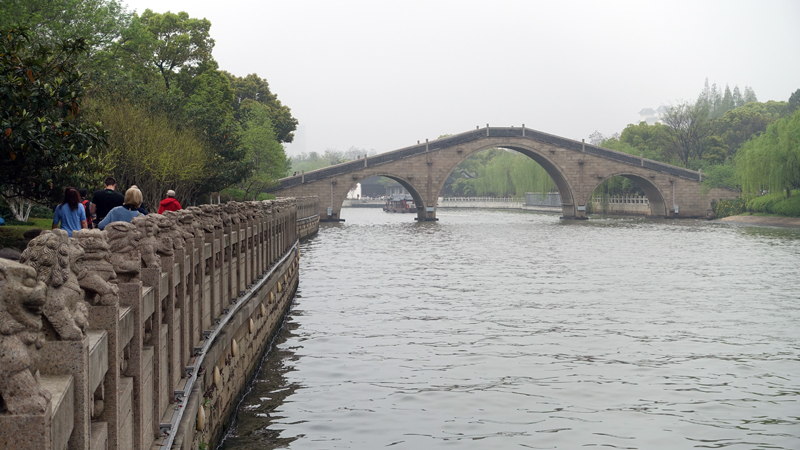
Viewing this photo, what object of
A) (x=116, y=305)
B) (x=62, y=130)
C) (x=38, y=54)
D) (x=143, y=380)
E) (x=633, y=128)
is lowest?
(x=143, y=380)

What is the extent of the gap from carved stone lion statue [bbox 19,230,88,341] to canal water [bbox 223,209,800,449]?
4.32 metres

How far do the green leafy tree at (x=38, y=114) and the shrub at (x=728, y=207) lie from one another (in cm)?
4509

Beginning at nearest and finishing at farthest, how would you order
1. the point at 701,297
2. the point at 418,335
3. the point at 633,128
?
the point at 418,335 < the point at 701,297 < the point at 633,128

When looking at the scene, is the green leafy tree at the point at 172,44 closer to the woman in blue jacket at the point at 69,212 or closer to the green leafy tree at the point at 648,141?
the woman in blue jacket at the point at 69,212

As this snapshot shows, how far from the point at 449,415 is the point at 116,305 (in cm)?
490

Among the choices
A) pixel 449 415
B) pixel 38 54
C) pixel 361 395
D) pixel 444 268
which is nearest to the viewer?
pixel 449 415

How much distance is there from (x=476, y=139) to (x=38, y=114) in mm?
43721

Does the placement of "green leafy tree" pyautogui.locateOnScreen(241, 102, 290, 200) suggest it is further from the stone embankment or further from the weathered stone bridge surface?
the stone embankment

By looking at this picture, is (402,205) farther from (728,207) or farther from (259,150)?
(259,150)

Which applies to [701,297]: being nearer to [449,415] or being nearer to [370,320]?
[370,320]

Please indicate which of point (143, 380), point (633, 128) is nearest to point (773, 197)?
point (633, 128)

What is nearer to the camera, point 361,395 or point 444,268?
point 361,395

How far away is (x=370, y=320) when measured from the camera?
1320 centimetres

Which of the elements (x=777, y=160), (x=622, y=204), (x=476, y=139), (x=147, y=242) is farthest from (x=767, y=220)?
(x=147, y=242)
